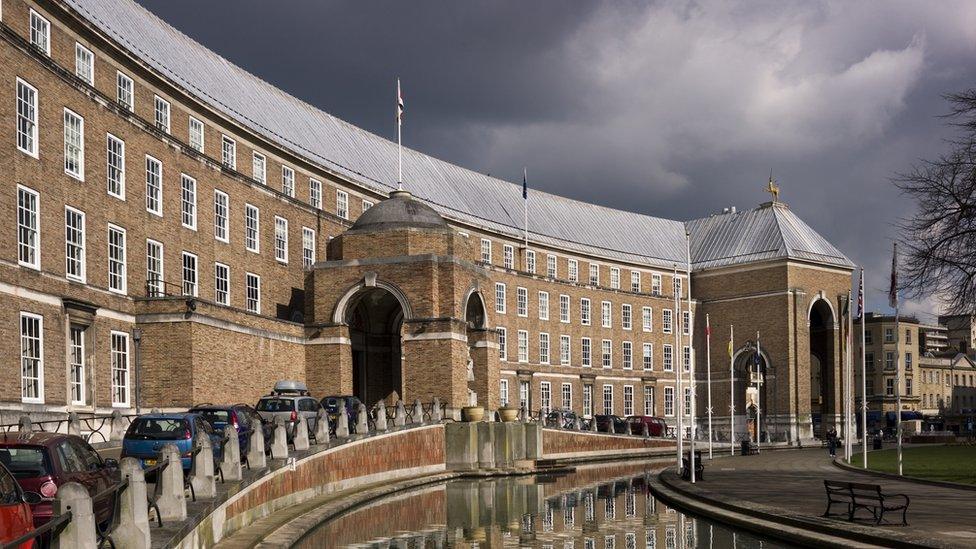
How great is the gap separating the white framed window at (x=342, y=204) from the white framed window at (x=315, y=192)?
2051 millimetres

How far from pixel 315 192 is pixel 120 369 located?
22.4 meters

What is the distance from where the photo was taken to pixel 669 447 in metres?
68.6

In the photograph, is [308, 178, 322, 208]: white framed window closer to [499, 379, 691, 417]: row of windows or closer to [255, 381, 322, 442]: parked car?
[499, 379, 691, 417]: row of windows

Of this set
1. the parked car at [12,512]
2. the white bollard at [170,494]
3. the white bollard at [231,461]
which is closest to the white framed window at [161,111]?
the white bollard at [231,461]

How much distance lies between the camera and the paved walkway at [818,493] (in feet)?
69.9

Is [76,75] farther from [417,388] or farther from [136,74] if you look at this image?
[417,388]

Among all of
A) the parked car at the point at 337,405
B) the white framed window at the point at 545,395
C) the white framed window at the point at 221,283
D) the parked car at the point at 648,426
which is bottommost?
the parked car at the point at 648,426

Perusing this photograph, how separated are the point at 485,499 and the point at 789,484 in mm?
9509

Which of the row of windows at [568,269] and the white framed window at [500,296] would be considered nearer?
the white framed window at [500,296]

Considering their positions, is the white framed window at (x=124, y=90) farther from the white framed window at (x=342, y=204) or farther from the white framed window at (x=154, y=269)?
the white framed window at (x=342, y=204)

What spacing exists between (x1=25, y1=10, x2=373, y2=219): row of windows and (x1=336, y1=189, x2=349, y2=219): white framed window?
524 cm

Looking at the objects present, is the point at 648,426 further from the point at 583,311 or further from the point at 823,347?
the point at 823,347

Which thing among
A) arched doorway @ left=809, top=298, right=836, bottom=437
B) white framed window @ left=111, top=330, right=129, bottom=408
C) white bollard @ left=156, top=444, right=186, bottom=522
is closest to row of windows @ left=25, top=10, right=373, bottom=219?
white framed window @ left=111, top=330, right=129, bottom=408

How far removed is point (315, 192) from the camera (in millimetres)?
57875
